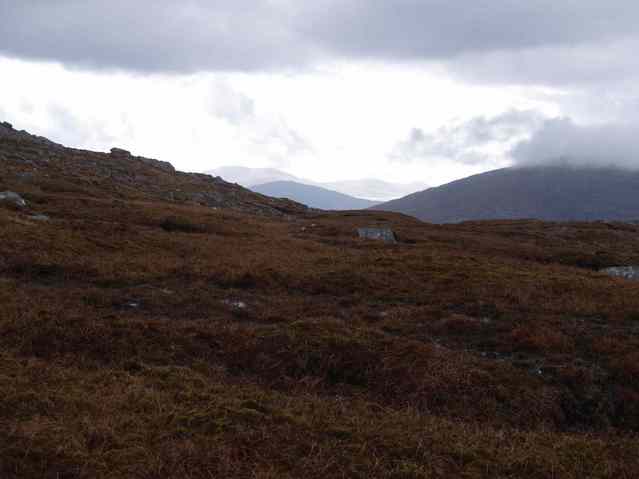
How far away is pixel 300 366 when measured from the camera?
14461mm

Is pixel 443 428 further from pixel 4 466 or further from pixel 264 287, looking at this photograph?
pixel 264 287

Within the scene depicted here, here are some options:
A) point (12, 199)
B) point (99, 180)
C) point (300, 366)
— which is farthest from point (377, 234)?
point (99, 180)

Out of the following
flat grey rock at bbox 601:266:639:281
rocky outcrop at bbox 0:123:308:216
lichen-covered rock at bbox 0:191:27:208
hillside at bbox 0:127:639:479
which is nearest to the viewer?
hillside at bbox 0:127:639:479

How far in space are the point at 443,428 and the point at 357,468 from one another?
281 centimetres

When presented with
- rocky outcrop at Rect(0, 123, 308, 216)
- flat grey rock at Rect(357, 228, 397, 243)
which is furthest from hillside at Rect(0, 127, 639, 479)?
rocky outcrop at Rect(0, 123, 308, 216)

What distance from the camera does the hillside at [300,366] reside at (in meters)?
9.39

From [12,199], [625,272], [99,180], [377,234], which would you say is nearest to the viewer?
[625,272]

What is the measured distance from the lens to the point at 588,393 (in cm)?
1377

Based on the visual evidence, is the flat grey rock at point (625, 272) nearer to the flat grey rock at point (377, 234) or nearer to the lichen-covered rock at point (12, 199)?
the flat grey rock at point (377, 234)

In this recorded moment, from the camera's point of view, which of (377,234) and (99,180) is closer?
(377,234)

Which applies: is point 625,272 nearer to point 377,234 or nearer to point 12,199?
point 377,234

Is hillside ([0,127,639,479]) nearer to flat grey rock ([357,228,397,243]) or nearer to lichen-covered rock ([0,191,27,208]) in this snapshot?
lichen-covered rock ([0,191,27,208])

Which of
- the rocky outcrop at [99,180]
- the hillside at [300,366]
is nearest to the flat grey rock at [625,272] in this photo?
the hillside at [300,366]

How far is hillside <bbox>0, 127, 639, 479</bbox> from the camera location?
9.39 meters
